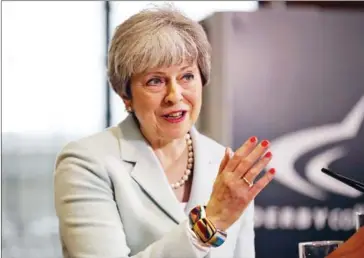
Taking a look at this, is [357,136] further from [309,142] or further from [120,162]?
[120,162]

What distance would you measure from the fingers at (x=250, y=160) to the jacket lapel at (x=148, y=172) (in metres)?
0.30

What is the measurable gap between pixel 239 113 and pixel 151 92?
1539 millimetres

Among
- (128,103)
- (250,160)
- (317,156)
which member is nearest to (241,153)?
(250,160)

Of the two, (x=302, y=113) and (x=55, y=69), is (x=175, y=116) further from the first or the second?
(x=55, y=69)

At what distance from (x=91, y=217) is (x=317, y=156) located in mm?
1766

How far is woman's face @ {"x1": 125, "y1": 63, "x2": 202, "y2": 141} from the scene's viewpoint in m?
1.54

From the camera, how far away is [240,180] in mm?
1300

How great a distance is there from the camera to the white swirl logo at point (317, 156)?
3.02 meters

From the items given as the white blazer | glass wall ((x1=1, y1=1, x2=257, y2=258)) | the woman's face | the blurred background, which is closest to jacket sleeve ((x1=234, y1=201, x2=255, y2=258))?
the white blazer

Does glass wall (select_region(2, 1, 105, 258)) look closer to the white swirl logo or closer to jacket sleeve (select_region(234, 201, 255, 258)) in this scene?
the white swirl logo

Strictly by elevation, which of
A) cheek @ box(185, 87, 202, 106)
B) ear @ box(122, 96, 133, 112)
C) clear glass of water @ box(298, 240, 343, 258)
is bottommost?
clear glass of water @ box(298, 240, 343, 258)

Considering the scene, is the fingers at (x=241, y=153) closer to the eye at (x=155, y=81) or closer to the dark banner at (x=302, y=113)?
the eye at (x=155, y=81)

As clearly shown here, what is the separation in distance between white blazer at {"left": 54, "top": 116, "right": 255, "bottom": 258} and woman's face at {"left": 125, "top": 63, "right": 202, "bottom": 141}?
8cm

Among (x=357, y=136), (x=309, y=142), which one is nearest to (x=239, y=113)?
(x=309, y=142)
